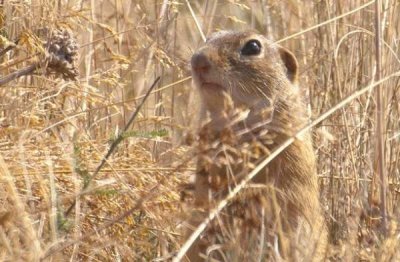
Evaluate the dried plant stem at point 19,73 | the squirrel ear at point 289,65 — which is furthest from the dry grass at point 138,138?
the squirrel ear at point 289,65

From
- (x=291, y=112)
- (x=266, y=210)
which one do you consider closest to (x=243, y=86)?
(x=291, y=112)

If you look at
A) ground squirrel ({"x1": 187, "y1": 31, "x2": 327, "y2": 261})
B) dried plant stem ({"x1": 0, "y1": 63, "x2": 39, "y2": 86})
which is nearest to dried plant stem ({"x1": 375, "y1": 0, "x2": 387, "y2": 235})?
ground squirrel ({"x1": 187, "y1": 31, "x2": 327, "y2": 261})

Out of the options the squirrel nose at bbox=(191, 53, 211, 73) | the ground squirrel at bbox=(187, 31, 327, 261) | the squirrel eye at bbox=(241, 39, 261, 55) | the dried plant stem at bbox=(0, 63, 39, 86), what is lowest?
the ground squirrel at bbox=(187, 31, 327, 261)

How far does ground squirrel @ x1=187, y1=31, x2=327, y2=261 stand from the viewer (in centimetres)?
259

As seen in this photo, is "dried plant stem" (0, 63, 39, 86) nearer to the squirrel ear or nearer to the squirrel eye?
the squirrel eye

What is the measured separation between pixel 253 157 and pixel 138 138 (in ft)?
2.29

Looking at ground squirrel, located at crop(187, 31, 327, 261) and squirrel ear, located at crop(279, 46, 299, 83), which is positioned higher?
squirrel ear, located at crop(279, 46, 299, 83)

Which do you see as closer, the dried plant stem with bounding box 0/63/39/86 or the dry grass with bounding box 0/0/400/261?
the dry grass with bounding box 0/0/400/261

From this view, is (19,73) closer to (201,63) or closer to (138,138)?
(201,63)

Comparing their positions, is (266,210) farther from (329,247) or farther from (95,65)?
(95,65)

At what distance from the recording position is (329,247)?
2.51 meters

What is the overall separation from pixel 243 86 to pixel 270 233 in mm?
691

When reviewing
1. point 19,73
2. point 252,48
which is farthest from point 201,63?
point 19,73

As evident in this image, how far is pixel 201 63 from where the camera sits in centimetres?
319
